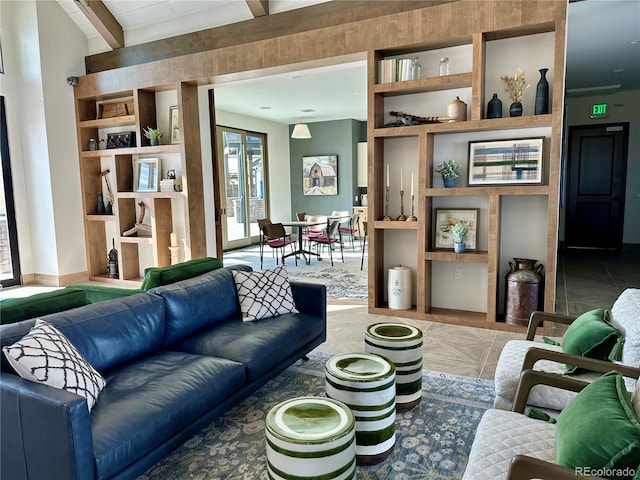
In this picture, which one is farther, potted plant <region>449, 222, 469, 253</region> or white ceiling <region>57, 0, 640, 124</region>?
white ceiling <region>57, 0, 640, 124</region>

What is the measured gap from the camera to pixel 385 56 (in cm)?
426

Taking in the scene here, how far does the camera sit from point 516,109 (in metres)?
3.67

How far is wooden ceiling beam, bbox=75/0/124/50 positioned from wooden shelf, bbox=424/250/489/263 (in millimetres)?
4934

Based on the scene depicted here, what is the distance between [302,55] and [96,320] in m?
3.32

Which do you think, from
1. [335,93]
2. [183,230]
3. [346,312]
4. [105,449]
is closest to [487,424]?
[105,449]

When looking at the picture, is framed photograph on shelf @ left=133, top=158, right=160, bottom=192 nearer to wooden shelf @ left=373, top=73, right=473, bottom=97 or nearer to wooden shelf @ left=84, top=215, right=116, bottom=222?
wooden shelf @ left=84, top=215, right=116, bottom=222

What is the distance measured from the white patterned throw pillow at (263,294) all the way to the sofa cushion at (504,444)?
1643mm

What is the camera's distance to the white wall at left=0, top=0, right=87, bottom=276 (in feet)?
18.4

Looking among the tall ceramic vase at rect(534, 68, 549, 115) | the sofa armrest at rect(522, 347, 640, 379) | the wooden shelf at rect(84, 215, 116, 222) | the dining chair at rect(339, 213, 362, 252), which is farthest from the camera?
the dining chair at rect(339, 213, 362, 252)

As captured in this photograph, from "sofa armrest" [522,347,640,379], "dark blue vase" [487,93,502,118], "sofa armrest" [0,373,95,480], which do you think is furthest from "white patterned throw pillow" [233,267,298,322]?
"dark blue vase" [487,93,502,118]

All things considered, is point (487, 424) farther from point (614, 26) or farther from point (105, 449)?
point (614, 26)

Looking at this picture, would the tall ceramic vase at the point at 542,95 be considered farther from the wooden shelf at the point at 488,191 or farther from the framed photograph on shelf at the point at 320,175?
the framed photograph on shelf at the point at 320,175

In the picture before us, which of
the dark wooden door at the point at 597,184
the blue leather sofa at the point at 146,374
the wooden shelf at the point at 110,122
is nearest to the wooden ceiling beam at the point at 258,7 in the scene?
the wooden shelf at the point at 110,122

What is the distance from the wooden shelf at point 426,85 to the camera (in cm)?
380
